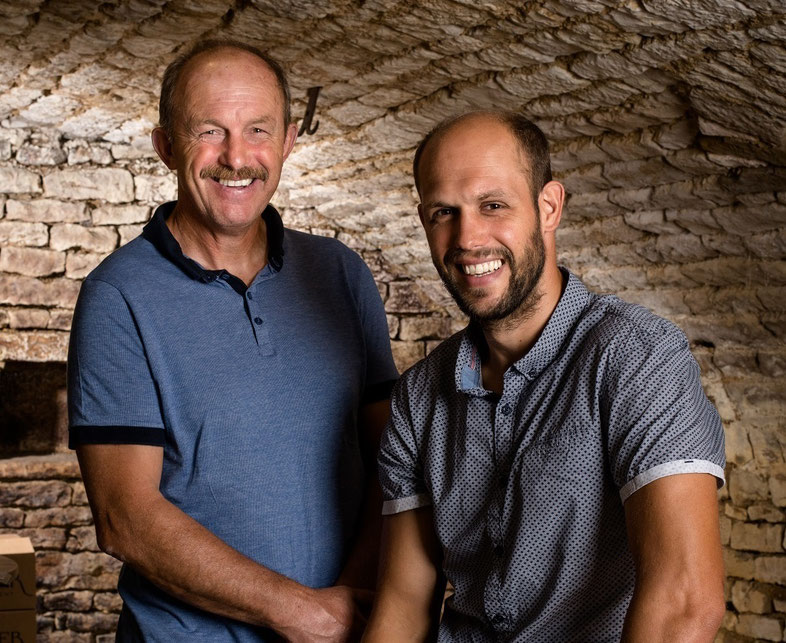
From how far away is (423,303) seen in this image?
15.5 feet

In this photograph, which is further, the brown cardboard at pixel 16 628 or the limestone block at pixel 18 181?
the limestone block at pixel 18 181

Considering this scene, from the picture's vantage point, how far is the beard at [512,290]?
5.01ft

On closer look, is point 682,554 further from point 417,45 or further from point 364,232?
point 364,232

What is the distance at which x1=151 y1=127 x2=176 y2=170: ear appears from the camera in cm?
187

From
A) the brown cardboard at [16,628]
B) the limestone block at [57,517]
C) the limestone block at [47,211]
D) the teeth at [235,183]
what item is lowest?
the limestone block at [57,517]

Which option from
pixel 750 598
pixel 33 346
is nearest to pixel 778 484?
pixel 750 598

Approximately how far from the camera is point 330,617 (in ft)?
5.55

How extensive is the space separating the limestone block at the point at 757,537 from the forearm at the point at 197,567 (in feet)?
9.04

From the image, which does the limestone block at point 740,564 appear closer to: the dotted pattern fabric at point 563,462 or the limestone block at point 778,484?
the limestone block at point 778,484

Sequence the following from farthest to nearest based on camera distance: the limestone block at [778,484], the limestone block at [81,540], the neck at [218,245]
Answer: the limestone block at [81,540] < the limestone block at [778,484] < the neck at [218,245]

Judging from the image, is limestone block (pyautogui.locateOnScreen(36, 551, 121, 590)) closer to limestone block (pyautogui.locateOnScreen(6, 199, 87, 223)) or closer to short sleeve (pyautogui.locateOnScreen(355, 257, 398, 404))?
limestone block (pyautogui.locateOnScreen(6, 199, 87, 223))

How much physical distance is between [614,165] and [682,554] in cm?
205

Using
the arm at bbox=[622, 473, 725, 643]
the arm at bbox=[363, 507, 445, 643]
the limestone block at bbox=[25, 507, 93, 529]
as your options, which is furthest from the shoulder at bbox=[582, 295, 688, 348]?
the limestone block at bbox=[25, 507, 93, 529]

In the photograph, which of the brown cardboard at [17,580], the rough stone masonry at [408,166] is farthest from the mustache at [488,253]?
the brown cardboard at [17,580]
